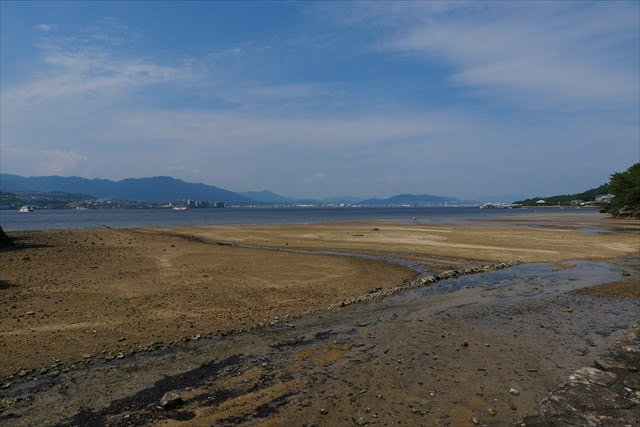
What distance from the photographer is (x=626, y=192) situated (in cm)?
8769

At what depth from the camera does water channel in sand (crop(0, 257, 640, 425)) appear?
751cm

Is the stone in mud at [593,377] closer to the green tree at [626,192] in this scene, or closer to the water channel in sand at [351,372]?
the water channel in sand at [351,372]

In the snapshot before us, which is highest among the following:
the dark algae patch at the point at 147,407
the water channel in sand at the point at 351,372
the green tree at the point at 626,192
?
the green tree at the point at 626,192

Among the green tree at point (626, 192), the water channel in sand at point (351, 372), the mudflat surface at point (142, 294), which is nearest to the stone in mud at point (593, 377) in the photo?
the water channel in sand at point (351, 372)

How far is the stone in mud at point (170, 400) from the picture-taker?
7582 millimetres

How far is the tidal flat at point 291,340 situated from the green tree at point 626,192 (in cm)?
7931

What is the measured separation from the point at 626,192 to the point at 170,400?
109351mm

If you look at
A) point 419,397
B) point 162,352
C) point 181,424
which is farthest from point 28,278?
point 419,397

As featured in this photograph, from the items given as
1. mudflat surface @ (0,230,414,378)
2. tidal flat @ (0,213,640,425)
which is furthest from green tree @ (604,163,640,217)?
mudflat surface @ (0,230,414,378)

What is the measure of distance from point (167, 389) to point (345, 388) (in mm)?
3973

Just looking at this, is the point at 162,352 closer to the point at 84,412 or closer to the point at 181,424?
the point at 84,412

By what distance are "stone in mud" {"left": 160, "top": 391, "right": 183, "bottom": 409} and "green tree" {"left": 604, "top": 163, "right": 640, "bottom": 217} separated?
339 ft

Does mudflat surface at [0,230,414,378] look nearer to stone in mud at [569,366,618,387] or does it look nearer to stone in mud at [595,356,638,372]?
stone in mud at [569,366,618,387]

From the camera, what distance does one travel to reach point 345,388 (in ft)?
28.2
